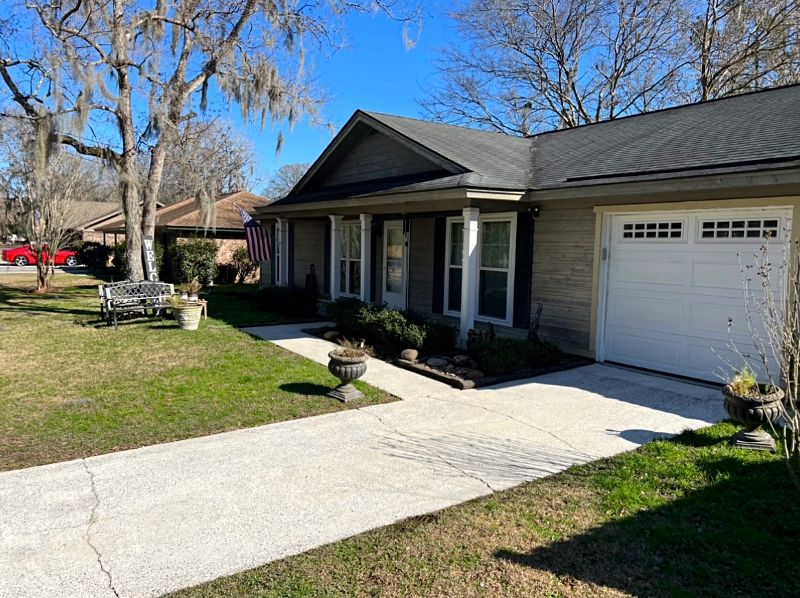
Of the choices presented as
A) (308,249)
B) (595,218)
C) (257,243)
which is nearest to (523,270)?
(595,218)

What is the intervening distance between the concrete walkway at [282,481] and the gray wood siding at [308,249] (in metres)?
9.75

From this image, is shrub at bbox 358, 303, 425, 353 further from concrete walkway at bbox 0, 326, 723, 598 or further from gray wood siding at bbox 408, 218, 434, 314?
concrete walkway at bbox 0, 326, 723, 598

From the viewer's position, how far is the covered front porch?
365 inches

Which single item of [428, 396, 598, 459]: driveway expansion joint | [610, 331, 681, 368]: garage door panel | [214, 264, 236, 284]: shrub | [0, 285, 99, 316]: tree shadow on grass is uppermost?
[214, 264, 236, 284]: shrub

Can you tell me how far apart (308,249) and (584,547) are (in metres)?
14.2

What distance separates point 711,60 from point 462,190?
16757mm

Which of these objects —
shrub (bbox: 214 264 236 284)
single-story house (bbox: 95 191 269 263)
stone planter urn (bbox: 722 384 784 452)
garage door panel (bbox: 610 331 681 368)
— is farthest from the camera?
shrub (bbox: 214 264 236 284)

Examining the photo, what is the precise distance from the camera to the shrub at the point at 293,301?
13.9 metres

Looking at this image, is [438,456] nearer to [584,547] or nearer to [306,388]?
[584,547]

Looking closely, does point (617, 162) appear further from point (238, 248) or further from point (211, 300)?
point (238, 248)

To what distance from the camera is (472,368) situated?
8.13 metres

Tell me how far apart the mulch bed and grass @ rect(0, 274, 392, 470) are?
1.10 metres

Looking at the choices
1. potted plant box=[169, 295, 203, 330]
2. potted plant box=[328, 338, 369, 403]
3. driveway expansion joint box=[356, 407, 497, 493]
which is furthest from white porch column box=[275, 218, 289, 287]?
driveway expansion joint box=[356, 407, 497, 493]

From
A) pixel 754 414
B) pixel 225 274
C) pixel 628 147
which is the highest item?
pixel 628 147
